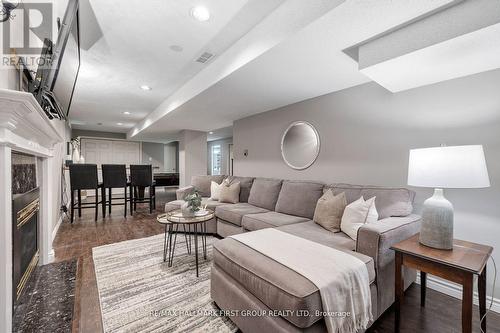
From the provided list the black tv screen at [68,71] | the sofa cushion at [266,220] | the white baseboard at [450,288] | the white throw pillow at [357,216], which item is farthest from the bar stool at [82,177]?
the white baseboard at [450,288]

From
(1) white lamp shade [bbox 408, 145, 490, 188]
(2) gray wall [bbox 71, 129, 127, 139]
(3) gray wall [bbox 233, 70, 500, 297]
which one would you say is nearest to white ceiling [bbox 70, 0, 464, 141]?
(3) gray wall [bbox 233, 70, 500, 297]

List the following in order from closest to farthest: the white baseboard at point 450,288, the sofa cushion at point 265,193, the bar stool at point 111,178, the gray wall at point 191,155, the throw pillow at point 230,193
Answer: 1. the white baseboard at point 450,288
2. the sofa cushion at point 265,193
3. the throw pillow at point 230,193
4. the bar stool at point 111,178
5. the gray wall at point 191,155

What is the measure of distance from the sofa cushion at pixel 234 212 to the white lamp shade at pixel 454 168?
1.92m

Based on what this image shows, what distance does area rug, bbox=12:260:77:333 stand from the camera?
1.39 metres

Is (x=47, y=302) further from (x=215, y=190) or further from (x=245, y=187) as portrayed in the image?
(x=245, y=187)

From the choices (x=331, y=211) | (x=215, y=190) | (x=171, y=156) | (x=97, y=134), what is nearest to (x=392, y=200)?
(x=331, y=211)

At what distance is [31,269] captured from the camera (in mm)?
1874

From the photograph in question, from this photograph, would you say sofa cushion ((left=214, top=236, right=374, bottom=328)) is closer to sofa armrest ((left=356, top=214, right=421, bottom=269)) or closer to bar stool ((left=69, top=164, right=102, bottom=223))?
sofa armrest ((left=356, top=214, right=421, bottom=269))

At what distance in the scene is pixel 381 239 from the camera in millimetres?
1488

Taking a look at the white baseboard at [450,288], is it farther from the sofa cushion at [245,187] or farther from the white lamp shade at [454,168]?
the sofa cushion at [245,187]

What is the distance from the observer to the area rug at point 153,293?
4.87 feet

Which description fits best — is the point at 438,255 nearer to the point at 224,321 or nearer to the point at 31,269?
the point at 224,321

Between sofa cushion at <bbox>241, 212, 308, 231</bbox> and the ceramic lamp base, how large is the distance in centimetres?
122

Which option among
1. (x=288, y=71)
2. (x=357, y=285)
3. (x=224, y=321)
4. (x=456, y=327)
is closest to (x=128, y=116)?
(x=288, y=71)
